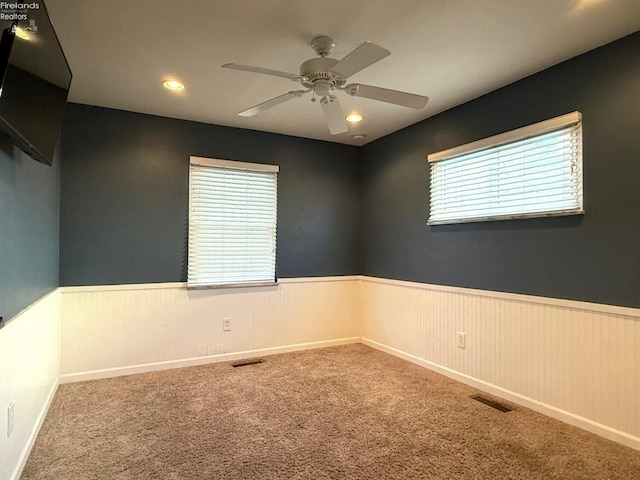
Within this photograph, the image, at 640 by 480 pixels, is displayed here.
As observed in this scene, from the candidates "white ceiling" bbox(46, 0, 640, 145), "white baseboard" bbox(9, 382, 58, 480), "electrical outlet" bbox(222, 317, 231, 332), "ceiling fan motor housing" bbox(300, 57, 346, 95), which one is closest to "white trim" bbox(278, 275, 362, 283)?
"electrical outlet" bbox(222, 317, 231, 332)

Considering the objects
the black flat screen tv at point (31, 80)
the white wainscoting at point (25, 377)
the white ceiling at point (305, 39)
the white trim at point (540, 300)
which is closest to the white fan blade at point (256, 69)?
the white ceiling at point (305, 39)

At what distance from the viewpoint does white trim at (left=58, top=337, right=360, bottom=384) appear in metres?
3.40

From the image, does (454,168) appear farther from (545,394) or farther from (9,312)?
(9,312)

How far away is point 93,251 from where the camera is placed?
11.5 ft

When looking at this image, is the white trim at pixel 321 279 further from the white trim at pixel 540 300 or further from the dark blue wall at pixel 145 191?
the white trim at pixel 540 300

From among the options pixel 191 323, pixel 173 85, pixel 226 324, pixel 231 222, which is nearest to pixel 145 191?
pixel 231 222

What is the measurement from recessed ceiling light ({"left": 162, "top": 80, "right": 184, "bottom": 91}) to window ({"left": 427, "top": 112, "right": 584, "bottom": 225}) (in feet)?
7.64

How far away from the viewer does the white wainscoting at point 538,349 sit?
238 cm

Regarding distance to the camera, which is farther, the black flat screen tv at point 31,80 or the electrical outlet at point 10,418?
the electrical outlet at point 10,418

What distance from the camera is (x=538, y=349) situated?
2.82 m

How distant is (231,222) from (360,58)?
2533 mm

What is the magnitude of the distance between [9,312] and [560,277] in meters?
3.29

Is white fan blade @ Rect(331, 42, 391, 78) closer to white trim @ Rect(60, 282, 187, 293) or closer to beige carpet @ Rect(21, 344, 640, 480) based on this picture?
beige carpet @ Rect(21, 344, 640, 480)

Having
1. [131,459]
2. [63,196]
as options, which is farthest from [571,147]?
[63,196]
